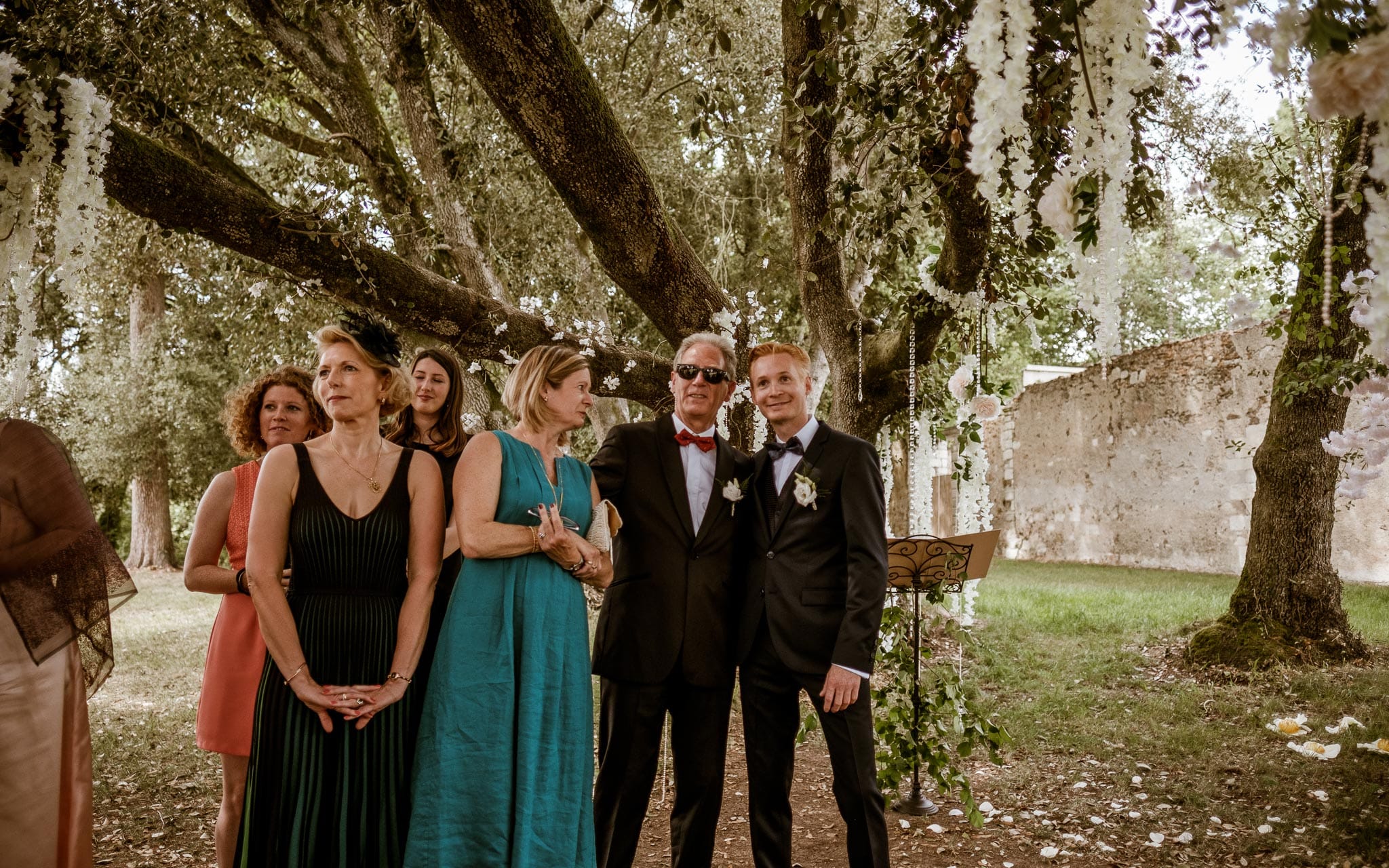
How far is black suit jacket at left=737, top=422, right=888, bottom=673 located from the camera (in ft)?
9.60

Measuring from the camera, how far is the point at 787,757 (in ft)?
10.1

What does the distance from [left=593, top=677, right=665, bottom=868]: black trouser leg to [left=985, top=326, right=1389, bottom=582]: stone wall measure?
9486 mm

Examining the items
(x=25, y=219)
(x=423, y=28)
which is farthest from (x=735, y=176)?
(x=25, y=219)

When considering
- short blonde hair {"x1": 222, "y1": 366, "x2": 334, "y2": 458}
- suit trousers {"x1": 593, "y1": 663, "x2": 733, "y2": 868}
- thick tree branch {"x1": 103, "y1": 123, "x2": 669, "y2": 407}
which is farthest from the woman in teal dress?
thick tree branch {"x1": 103, "y1": 123, "x2": 669, "y2": 407}

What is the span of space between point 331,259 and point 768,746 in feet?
9.59

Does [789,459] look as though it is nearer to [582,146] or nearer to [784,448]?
[784,448]

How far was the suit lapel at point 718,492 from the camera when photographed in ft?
9.96

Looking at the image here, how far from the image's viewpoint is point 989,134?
1.58 m

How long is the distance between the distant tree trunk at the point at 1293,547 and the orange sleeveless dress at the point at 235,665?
670cm

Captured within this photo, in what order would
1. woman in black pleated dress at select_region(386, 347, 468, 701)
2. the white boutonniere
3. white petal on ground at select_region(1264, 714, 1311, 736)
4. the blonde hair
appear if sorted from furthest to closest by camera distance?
1. white petal on ground at select_region(1264, 714, 1311, 736)
2. woman in black pleated dress at select_region(386, 347, 468, 701)
3. the white boutonniere
4. the blonde hair

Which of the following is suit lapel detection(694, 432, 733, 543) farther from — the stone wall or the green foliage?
the stone wall

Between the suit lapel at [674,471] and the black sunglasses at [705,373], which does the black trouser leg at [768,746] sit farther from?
the black sunglasses at [705,373]

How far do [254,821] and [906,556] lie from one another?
9.12ft

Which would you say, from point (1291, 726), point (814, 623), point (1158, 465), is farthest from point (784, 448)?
point (1158, 465)
